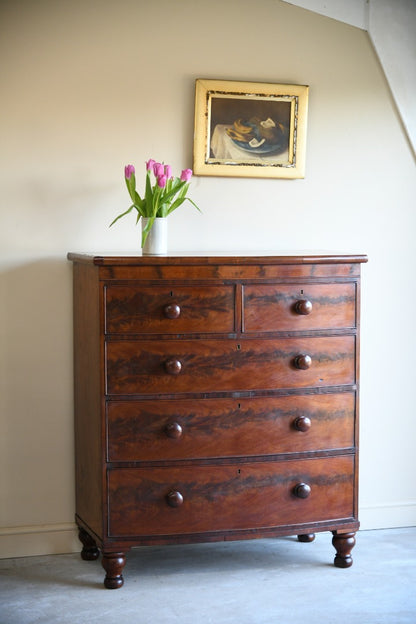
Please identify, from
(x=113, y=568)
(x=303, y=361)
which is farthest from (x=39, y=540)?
(x=303, y=361)

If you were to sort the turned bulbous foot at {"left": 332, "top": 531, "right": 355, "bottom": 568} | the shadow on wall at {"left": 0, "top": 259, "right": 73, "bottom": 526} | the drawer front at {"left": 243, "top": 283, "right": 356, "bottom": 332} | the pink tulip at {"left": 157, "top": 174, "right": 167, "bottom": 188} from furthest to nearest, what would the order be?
the shadow on wall at {"left": 0, "top": 259, "right": 73, "bottom": 526} < the turned bulbous foot at {"left": 332, "top": 531, "right": 355, "bottom": 568} < the pink tulip at {"left": 157, "top": 174, "right": 167, "bottom": 188} < the drawer front at {"left": 243, "top": 283, "right": 356, "bottom": 332}

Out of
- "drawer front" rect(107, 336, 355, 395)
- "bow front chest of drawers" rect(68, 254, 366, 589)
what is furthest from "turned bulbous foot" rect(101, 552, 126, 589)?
"drawer front" rect(107, 336, 355, 395)

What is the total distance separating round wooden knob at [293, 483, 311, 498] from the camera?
326 cm

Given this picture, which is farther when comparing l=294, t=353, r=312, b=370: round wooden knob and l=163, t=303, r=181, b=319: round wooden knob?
l=294, t=353, r=312, b=370: round wooden knob

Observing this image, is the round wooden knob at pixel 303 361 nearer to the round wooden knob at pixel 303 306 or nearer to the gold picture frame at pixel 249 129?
the round wooden knob at pixel 303 306

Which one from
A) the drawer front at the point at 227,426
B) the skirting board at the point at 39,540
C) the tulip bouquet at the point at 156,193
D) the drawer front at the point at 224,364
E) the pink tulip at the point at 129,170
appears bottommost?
the skirting board at the point at 39,540

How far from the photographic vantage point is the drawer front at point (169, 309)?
307 centimetres

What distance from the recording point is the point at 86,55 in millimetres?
3516

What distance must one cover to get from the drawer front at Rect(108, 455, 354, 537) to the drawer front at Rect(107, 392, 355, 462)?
0.20 feet

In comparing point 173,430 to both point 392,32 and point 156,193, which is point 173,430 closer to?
point 156,193

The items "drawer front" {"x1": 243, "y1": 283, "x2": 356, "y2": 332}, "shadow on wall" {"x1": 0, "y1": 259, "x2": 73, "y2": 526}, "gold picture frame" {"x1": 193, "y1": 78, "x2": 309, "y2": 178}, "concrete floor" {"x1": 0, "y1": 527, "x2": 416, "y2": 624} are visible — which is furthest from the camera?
"gold picture frame" {"x1": 193, "y1": 78, "x2": 309, "y2": 178}

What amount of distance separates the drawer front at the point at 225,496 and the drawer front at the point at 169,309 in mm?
537

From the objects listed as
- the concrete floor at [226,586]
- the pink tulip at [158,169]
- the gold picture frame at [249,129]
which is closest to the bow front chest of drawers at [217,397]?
the concrete floor at [226,586]

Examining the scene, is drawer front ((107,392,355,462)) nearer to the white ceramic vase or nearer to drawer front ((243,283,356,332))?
drawer front ((243,283,356,332))
